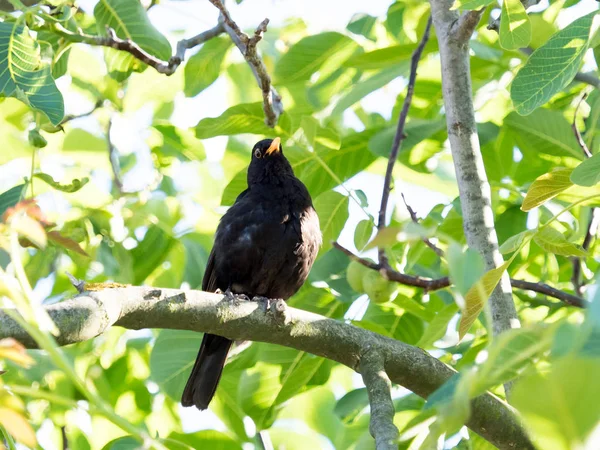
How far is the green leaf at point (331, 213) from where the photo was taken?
392cm

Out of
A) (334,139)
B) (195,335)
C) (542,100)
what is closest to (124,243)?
(195,335)

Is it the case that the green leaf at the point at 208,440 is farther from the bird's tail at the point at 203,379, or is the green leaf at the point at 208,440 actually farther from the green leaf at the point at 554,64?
the green leaf at the point at 554,64

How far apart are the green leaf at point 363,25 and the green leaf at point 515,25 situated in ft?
6.23

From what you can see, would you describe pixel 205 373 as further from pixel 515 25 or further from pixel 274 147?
pixel 515 25

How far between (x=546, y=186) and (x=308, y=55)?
7.80ft

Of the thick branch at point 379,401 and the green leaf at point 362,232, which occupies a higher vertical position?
the green leaf at point 362,232

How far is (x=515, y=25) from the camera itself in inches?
106

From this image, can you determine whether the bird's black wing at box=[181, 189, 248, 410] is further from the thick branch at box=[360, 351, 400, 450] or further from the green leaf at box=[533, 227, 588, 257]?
the green leaf at box=[533, 227, 588, 257]

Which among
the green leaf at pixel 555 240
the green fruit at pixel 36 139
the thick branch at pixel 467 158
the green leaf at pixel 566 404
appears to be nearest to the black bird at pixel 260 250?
the thick branch at pixel 467 158

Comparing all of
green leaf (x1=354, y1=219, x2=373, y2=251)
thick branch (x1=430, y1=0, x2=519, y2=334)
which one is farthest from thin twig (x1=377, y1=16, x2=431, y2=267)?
thick branch (x1=430, y1=0, x2=519, y2=334)

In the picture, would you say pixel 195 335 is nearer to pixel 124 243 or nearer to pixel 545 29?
pixel 124 243

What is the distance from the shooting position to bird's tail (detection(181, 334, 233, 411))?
15.2 feet

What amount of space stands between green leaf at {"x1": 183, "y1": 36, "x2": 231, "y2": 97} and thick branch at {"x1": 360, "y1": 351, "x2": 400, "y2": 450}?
8.29ft

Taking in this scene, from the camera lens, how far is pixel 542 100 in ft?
8.00
